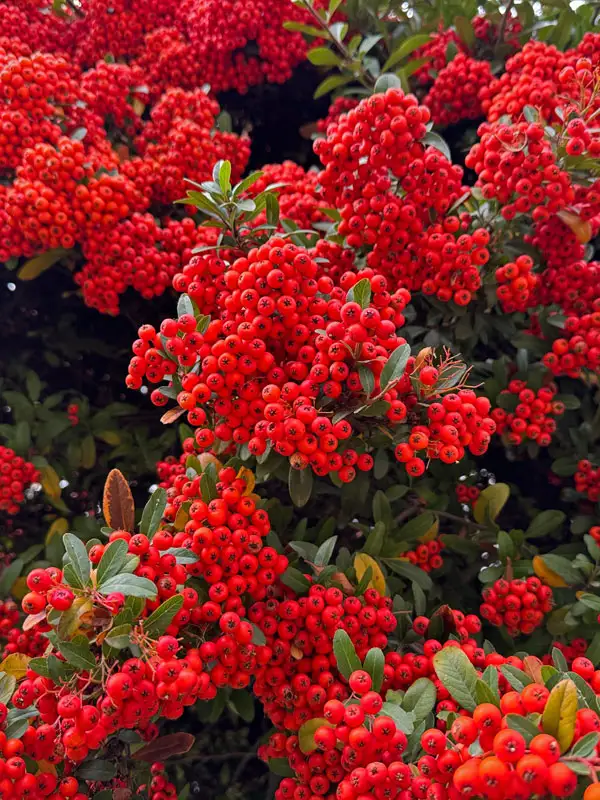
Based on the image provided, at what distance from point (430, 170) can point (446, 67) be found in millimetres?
1526

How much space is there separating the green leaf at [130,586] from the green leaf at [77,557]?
0.37ft

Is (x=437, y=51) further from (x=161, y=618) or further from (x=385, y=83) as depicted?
(x=161, y=618)

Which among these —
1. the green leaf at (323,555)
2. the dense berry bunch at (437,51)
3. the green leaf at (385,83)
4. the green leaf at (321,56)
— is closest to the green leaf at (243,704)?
the green leaf at (323,555)

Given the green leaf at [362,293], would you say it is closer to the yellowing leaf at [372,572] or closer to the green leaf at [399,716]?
the yellowing leaf at [372,572]

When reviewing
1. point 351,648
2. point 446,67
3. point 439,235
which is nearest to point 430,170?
point 439,235

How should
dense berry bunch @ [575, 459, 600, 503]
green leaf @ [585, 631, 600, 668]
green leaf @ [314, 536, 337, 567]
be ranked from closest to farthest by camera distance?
green leaf @ [314, 536, 337, 567], green leaf @ [585, 631, 600, 668], dense berry bunch @ [575, 459, 600, 503]

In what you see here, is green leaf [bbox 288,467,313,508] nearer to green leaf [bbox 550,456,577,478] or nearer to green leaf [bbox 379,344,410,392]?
green leaf [bbox 379,344,410,392]

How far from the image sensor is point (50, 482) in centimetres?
302

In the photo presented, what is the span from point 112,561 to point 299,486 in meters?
0.64

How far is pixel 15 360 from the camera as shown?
3492 mm

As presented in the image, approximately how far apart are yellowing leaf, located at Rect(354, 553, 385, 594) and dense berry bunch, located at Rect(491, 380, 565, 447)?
988 mm


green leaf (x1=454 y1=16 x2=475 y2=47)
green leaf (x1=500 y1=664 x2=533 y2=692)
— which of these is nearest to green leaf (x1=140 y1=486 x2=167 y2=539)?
green leaf (x1=500 y1=664 x2=533 y2=692)

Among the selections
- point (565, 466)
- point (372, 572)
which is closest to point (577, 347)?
point (565, 466)

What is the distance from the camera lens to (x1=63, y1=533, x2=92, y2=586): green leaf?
1.54 m
